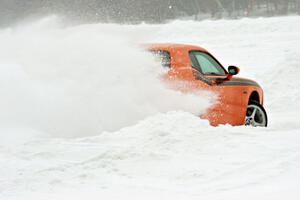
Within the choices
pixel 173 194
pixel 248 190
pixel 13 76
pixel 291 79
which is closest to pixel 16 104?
pixel 13 76

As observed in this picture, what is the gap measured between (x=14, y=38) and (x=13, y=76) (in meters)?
1.40

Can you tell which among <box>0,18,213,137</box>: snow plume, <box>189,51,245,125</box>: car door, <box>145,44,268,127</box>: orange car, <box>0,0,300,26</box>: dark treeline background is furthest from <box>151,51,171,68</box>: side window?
<box>0,0,300,26</box>: dark treeline background

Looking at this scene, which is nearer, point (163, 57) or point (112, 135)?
point (112, 135)

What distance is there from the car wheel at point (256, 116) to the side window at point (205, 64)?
0.71 m

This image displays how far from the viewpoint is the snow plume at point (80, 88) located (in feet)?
24.3

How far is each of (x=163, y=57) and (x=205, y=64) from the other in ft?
3.19

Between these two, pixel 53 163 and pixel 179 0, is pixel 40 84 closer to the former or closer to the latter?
pixel 53 163

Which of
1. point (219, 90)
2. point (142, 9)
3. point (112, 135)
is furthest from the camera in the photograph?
point (142, 9)

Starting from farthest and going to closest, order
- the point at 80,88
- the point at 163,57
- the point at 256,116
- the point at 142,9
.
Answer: the point at 142,9, the point at 256,116, the point at 163,57, the point at 80,88

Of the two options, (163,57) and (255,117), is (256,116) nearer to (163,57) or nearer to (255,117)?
(255,117)

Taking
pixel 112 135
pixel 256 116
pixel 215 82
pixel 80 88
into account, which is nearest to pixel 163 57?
pixel 215 82

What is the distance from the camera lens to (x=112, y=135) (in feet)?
22.7

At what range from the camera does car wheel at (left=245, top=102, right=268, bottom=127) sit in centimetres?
945

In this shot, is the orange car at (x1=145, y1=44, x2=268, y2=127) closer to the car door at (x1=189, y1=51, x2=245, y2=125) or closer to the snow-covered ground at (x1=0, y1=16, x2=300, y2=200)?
the car door at (x1=189, y1=51, x2=245, y2=125)
